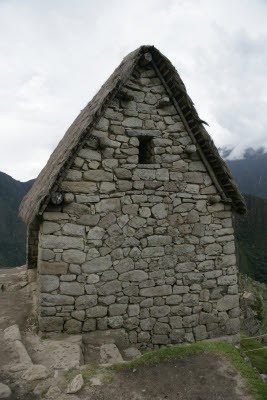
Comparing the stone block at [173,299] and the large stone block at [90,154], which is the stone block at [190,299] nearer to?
the stone block at [173,299]

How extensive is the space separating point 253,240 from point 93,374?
1696 inches

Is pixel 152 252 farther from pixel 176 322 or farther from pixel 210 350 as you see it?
pixel 210 350

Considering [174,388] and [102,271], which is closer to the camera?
[174,388]

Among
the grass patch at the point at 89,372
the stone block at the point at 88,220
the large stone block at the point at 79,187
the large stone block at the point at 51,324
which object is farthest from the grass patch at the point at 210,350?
the large stone block at the point at 79,187

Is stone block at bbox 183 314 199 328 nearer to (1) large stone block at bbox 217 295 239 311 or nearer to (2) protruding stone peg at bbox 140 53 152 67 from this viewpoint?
(1) large stone block at bbox 217 295 239 311

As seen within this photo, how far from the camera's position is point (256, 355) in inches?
236

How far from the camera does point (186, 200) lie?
5.60 meters

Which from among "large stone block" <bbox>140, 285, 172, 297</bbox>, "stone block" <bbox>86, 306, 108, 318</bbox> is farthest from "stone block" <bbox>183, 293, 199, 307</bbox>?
"stone block" <bbox>86, 306, 108, 318</bbox>

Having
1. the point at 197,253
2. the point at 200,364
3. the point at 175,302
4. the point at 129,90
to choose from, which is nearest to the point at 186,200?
the point at 197,253

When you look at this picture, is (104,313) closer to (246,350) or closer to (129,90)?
(246,350)

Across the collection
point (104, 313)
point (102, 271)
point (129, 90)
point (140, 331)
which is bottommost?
point (140, 331)

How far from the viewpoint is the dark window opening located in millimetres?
5609

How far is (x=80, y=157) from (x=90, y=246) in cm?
155

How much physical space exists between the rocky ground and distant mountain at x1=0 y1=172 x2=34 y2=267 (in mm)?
30088
